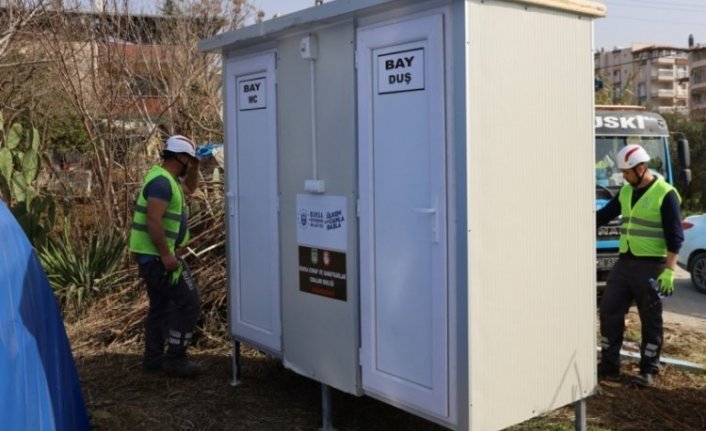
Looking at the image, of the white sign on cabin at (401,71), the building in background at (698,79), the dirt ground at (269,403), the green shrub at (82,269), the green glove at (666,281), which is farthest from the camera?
the building in background at (698,79)

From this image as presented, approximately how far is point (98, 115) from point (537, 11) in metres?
7.11

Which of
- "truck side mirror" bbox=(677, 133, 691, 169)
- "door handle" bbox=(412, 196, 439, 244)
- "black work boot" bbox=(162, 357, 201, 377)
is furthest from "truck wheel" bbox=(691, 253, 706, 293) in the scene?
"door handle" bbox=(412, 196, 439, 244)

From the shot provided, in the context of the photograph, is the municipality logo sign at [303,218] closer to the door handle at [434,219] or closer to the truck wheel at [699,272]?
the door handle at [434,219]

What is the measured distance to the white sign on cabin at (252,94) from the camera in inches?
222

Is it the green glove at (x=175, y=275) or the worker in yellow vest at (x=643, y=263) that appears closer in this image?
the worker in yellow vest at (x=643, y=263)

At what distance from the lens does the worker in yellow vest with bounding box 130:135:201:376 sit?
19.9ft

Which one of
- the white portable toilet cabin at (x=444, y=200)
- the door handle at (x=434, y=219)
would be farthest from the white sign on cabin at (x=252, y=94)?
the door handle at (x=434, y=219)

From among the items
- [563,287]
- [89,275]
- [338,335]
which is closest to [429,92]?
[563,287]

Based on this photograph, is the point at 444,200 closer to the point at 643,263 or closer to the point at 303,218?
the point at 303,218

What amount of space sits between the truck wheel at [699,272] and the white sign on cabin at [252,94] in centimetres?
815

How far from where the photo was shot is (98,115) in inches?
392

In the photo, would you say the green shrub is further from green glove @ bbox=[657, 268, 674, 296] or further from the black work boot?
green glove @ bbox=[657, 268, 674, 296]

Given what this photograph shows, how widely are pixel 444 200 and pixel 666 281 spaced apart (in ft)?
9.31

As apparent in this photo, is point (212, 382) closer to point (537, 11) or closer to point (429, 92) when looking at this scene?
point (429, 92)
